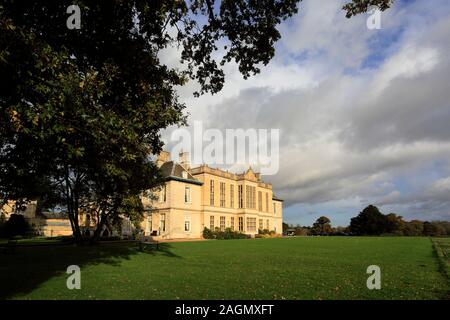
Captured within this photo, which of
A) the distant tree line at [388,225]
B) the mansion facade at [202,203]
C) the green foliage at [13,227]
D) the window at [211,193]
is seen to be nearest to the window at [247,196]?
the mansion facade at [202,203]

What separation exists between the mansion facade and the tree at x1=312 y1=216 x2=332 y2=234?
29.3 m

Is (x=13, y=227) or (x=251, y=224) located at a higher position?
(x=251, y=224)

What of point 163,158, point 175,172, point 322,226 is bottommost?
point 322,226

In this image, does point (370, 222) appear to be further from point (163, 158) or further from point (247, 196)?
point (163, 158)

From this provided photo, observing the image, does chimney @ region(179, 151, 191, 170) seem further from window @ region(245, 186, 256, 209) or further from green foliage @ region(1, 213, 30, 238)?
green foliage @ region(1, 213, 30, 238)

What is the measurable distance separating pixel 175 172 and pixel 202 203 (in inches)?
266

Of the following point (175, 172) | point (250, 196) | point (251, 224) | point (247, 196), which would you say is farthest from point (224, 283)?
point (251, 224)

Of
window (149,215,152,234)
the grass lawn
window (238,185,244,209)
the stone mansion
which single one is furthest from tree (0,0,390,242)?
window (238,185,244,209)

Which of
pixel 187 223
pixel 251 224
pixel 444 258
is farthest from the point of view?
pixel 251 224

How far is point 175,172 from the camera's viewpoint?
49906mm

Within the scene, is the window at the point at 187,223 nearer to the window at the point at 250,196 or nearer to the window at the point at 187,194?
the window at the point at 187,194

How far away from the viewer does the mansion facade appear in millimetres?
48094
